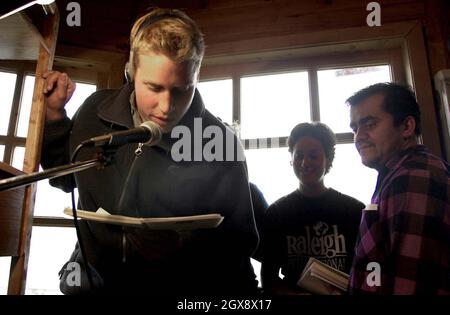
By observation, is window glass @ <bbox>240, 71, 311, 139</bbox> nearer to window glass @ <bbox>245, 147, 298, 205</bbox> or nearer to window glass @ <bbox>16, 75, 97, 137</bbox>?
window glass @ <bbox>245, 147, 298, 205</bbox>

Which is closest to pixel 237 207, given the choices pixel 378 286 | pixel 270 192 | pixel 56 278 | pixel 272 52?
pixel 378 286

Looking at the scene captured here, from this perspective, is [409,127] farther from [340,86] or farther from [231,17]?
[231,17]

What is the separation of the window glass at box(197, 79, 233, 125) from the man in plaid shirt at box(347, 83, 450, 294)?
0.88 meters

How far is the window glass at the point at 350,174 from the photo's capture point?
1666 millimetres

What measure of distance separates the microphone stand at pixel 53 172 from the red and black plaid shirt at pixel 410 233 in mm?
706

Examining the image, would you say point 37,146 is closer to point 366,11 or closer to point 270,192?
point 270,192

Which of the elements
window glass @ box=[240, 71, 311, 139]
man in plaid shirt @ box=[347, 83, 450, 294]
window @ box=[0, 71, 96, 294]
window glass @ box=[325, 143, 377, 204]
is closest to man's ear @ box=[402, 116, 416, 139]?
man in plaid shirt @ box=[347, 83, 450, 294]

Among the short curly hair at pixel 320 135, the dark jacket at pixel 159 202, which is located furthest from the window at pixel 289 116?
the dark jacket at pixel 159 202

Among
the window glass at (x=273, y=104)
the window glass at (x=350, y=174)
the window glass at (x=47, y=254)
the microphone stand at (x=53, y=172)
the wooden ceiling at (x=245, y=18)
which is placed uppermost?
the wooden ceiling at (x=245, y=18)

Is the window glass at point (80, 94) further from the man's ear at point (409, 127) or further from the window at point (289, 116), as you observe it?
the man's ear at point (409, 127)

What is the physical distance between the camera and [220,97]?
6.21 feet

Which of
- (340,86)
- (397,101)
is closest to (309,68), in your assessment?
(340,86)

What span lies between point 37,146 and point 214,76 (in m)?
1.19

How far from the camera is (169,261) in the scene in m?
0.81
